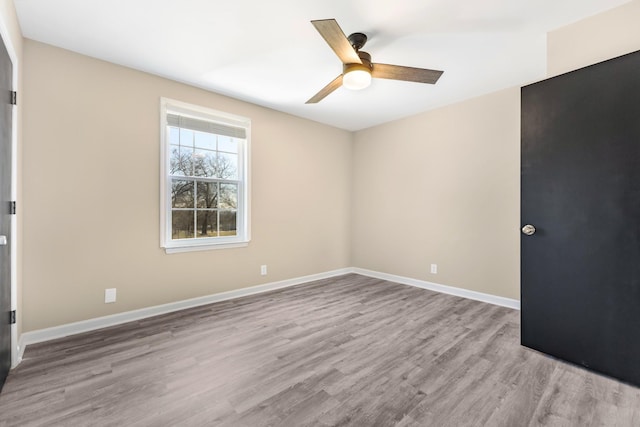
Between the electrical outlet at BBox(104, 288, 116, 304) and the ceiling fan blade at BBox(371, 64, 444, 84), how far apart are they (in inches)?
123

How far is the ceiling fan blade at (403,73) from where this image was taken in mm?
2178

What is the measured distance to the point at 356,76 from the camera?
222 cm

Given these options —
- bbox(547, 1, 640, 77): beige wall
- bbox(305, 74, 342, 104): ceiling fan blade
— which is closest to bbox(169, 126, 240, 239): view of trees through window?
bbox(305, 74, 342, 104): ceiling fan blade

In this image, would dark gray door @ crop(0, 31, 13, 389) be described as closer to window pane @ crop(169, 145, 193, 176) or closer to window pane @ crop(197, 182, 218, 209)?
window pane @ crop(169, 145, 193, 176)

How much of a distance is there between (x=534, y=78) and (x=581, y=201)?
175 centimetres

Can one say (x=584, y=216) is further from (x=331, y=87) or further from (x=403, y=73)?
(x=331, y=87)

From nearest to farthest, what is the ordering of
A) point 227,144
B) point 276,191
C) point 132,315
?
point 132,315 < point 227,144 < point 276,191

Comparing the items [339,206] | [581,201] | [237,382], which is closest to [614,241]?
[581,201]

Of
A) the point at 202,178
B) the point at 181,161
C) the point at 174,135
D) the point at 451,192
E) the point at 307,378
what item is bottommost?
the point at 307,378

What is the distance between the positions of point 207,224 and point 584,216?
354 cm

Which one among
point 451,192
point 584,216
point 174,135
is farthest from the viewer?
point 451,192

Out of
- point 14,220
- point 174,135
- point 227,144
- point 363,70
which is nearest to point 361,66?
point 363,70

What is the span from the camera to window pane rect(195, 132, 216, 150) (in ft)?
11.0

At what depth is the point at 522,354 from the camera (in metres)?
2.16
